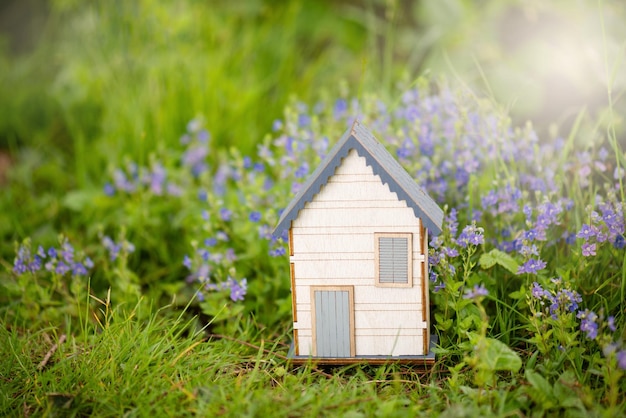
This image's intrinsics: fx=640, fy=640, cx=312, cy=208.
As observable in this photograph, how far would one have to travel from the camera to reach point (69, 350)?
2.93m

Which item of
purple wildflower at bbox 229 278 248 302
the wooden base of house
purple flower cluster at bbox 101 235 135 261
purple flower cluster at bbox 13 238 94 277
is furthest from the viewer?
purple flower cluster at bbox 101 235 135 261

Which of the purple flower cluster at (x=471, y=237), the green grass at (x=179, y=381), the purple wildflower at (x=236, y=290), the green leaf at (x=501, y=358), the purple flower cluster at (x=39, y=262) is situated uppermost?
the purple flower cluster at (x=471, y=237)

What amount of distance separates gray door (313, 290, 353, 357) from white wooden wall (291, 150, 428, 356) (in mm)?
39

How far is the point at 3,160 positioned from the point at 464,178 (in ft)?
13.6

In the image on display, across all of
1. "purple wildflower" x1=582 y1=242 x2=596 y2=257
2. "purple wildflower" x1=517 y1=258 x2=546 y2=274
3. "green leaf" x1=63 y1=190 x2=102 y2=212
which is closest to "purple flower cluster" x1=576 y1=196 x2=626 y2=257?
"purple wildflower" x1=582 y1=242 x2=596 y2=257

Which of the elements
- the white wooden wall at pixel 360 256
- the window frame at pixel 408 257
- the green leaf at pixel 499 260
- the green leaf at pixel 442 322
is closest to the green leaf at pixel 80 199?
the white wooden wall at pixel 360 256

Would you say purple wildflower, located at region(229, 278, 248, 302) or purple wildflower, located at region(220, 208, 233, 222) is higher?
purple wildflower, located at region(220, 208, 233, 222)

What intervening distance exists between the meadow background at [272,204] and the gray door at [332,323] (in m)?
0.10

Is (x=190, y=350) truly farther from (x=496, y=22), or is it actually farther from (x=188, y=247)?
(x=496, y=22)

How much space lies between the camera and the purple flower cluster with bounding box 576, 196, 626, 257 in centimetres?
266

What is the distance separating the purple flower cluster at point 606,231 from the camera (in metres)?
2.66

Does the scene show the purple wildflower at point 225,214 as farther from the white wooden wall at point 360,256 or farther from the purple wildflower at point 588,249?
the purple wildflower at point 588,249

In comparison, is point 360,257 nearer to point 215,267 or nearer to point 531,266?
point 531,266

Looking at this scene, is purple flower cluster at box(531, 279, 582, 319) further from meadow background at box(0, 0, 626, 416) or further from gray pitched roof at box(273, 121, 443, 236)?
gray pitched roof at box(273, 121, 443, 236)
